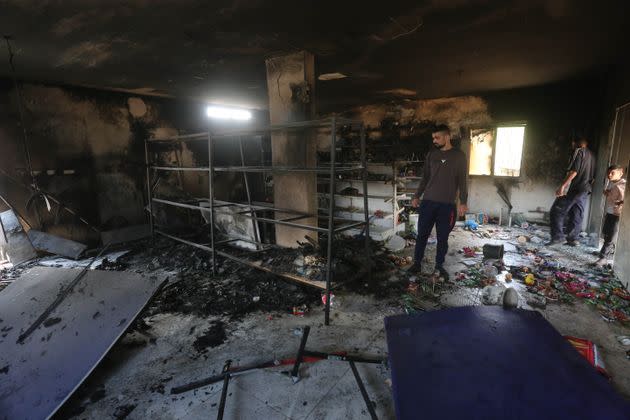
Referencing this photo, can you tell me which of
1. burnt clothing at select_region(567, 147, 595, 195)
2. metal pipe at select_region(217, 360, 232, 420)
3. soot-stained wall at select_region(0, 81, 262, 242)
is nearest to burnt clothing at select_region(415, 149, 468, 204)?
burnt clothing at select_region(567, 147, 595, 195)

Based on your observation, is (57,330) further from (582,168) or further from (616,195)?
(582,168)

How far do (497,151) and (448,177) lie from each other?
450 centimetres

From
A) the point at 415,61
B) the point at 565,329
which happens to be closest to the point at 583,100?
the point at 415,61

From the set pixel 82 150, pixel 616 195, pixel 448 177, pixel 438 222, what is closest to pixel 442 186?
pixel 448 177

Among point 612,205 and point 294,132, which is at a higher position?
point 294,132

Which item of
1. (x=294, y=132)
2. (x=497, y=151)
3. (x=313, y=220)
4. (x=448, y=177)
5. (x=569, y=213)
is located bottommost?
(x=569, y=213)

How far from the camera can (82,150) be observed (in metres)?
5.64

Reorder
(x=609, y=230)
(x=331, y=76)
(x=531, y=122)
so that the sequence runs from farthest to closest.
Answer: (x=531, y=122)
(x=331, y=76)
(x=609, y=230)

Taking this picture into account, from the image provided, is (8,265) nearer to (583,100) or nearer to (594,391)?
(594,391)

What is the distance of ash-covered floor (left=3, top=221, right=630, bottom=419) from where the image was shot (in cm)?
209

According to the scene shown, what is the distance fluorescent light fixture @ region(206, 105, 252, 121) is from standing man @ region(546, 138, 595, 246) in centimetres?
745

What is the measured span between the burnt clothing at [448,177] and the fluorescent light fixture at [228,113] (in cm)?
597

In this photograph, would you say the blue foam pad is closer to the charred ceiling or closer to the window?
the charred ceiling

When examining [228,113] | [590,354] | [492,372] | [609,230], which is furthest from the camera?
[228,113]
